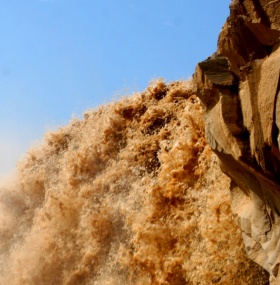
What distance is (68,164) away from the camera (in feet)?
A: 43.3

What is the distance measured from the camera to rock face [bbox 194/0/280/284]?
4.93 m

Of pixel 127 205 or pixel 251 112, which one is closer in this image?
pixel 251 112

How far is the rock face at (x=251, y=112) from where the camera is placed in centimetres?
493

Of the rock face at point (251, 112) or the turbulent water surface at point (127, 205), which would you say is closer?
the rock face at point (251, 112)

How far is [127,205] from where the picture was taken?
35.1ft

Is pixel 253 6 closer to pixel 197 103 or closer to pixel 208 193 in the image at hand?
pixel 208 193

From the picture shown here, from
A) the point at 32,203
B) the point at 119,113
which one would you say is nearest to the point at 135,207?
the point at 119,113

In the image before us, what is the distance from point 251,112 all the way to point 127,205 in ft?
19.1

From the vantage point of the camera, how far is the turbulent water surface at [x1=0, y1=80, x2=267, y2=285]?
28.0 ft

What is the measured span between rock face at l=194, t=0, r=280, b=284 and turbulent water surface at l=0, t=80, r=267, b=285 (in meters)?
1.80

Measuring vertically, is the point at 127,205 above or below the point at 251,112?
above

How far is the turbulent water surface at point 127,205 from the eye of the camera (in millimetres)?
8539

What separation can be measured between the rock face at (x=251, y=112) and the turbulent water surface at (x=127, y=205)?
1.80 metres

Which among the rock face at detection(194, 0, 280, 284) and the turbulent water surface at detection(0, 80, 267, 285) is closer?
the rock face at detection(194, 0, 280, 284)
